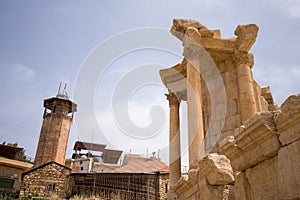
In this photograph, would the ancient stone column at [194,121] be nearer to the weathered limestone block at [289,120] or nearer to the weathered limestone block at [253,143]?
the weathered limestone block at [253,143]

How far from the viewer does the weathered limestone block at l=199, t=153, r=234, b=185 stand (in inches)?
144

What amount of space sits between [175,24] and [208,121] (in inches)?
177

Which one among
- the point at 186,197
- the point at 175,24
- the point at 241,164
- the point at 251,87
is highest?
the point at 175,24

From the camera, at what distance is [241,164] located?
3152mm

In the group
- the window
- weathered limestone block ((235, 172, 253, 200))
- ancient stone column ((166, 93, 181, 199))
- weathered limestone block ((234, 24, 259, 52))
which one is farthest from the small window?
weathered limestone block ((235, 172, 253, 200))

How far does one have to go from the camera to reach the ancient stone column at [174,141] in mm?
11307

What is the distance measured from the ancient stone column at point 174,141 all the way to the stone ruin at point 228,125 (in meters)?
0.04

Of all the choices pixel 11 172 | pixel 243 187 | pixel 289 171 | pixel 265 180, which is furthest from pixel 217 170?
pixel 11 172

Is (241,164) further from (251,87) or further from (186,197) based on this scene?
(251,87)

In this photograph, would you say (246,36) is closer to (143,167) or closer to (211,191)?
(211,191)

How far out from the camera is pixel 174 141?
1198cm

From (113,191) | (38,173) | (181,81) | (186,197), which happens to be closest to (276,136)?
(186,197)

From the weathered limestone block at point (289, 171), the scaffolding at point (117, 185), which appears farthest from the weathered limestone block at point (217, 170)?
the scaffolding at point (117, 185)

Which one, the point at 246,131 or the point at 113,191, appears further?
the point at 113,191
